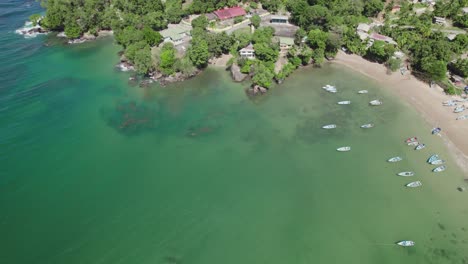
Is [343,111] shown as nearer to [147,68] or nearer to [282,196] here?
[282,196]

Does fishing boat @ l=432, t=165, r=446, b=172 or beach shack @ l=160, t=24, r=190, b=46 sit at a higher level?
beach shack @ l=160, t=24, r=190, b=46

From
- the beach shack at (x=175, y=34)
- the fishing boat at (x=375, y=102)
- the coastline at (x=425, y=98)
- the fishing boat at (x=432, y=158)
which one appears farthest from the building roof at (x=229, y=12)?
the fishing boat at (x=432, y=158)

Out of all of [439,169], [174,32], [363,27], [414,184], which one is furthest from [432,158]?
[174,32]

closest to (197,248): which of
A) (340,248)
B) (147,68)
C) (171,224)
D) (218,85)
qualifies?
(171,224)

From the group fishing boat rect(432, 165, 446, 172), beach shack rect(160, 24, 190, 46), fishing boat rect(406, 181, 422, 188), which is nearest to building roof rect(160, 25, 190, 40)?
beach shack rect(160, 24, 190, 46)

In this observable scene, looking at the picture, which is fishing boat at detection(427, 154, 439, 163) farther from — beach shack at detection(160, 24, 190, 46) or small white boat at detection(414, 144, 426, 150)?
beach shack at detection(160, 24, 190, 46)

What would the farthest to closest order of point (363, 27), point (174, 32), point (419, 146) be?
1. point (174, 32)
2. point (363, 27)
3. point (419, 146)

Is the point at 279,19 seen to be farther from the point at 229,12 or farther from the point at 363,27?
the point at 363,27
